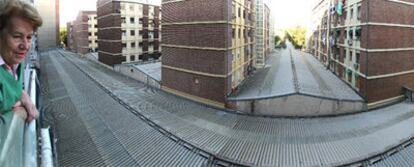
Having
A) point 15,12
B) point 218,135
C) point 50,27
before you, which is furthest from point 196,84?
point 50,27

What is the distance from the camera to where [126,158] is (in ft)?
35.7

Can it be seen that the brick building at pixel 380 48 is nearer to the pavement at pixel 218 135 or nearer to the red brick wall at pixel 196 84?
the pavement at pixel 218 135

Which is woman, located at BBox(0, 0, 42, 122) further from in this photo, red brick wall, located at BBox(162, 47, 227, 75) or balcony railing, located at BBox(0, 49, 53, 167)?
red brick wall, located at BBox(162, 47, 227, 75)

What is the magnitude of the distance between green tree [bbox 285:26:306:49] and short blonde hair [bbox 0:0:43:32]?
7506 centimetres

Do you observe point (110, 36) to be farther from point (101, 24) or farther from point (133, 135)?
point (133, 135)

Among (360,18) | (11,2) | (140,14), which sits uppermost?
(140,14)

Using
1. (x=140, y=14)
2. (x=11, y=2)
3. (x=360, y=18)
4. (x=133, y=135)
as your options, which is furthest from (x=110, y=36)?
(x=11, y=2)

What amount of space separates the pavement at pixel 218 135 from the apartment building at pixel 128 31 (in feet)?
68.7

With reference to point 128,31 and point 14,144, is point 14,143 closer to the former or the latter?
point 14,144

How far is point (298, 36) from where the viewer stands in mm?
75625

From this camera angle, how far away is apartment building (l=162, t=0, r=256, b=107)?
20547 millimetres

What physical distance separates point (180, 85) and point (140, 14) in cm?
2060

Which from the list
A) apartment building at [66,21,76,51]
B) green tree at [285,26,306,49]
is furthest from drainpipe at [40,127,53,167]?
apartment building at [66,21,76,51]

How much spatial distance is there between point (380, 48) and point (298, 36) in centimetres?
5588
